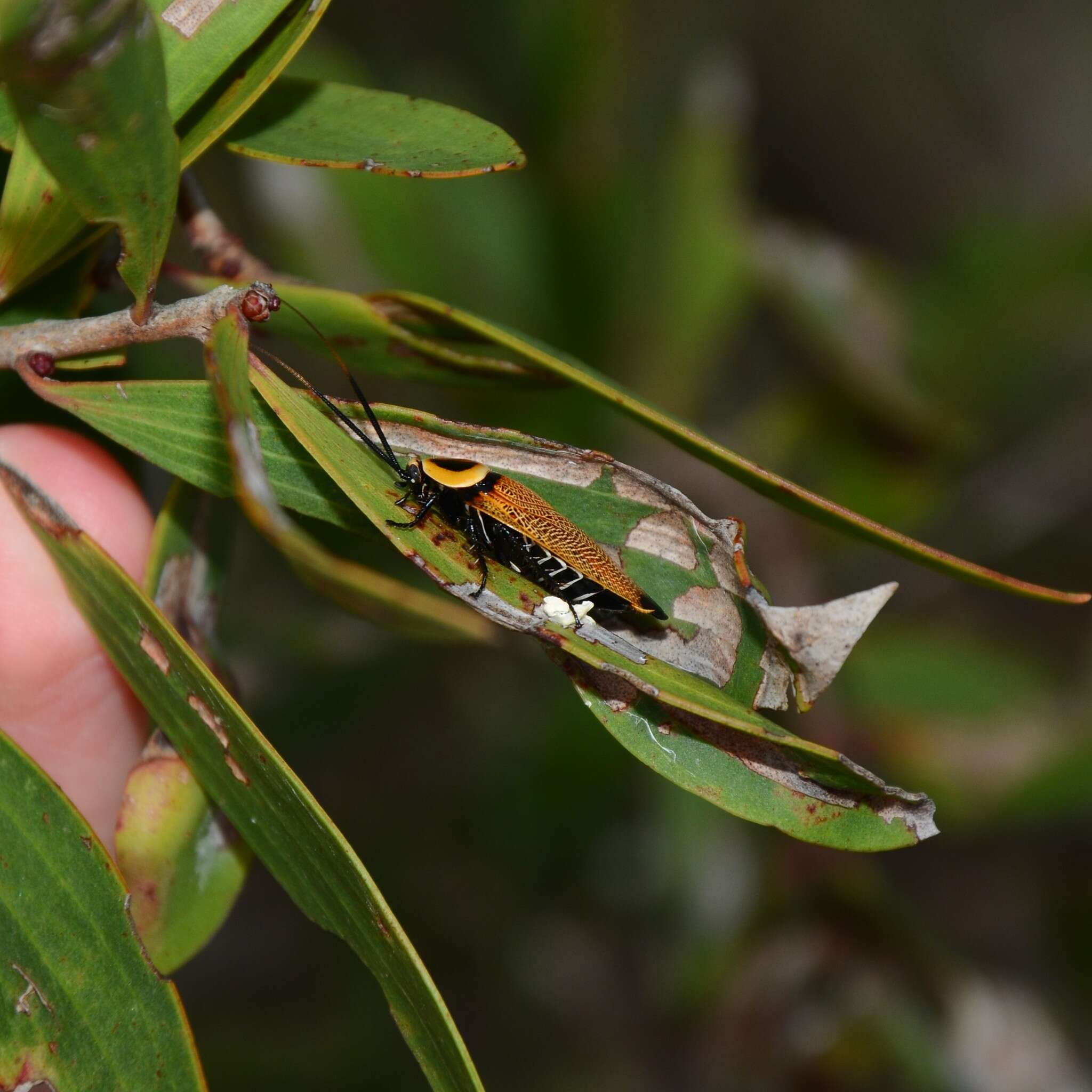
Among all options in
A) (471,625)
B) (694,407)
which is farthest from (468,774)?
(471,625)

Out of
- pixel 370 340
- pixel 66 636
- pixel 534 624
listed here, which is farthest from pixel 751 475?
pixel 66 636

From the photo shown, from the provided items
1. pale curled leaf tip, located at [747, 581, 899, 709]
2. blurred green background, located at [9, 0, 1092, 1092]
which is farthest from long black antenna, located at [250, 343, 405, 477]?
blurred green background, located at [9, 0, 1092, 1092]

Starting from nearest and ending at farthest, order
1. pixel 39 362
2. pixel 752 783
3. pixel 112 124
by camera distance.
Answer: pixel 112 124 → pixel 752 783 → pixel 39 362

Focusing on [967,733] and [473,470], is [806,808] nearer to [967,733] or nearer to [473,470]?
[473,470]

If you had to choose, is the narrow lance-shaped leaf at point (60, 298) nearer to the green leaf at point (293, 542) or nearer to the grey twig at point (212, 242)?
the grey twig at point (212, 242)

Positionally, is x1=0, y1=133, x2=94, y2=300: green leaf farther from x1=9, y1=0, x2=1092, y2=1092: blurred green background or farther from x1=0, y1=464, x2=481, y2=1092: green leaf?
x1=9, y1=0, x2=1092, y2=1092: blurred green background

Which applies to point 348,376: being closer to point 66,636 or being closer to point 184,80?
point 184,80
